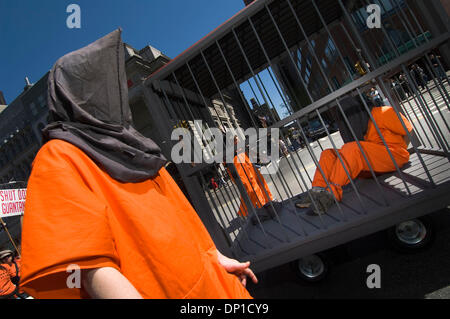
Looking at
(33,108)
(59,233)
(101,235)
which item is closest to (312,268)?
(101,235)

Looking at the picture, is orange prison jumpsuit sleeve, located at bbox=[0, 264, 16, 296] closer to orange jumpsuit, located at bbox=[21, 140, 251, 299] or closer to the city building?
orange jumpsuit, located at bbox=[21, 140, 251, 299]

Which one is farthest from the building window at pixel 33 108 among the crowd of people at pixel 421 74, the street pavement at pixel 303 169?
the crowd of people at pixel 421 74

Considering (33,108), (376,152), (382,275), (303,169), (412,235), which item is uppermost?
(33,108)

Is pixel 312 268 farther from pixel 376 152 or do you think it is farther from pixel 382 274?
pixel 376 152

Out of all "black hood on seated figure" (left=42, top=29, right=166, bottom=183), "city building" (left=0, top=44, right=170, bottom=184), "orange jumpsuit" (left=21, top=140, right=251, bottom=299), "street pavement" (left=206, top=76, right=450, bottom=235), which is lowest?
"street pavement" (left=206, top=76, right=450, bottom=235)

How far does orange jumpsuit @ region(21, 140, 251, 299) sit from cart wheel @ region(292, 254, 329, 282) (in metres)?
1.76

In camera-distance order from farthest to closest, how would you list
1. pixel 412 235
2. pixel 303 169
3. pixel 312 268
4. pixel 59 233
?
pixel 303 169 < pixel 312 268 < pixel 412 235 < pixel 59 233

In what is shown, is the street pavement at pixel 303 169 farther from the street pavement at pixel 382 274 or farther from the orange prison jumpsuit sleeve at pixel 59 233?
the orange prison jumpsuit sleeve at pixel 59 233

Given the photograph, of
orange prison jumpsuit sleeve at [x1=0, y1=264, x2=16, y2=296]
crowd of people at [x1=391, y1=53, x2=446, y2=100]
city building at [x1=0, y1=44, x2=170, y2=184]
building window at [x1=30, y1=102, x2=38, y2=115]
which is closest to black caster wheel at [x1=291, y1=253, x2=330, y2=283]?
crowd of people at [x1=391, y1=53, x2=446, y2=100]

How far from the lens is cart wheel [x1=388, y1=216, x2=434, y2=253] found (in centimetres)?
255

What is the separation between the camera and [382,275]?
2.49 m

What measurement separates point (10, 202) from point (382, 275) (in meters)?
9.39

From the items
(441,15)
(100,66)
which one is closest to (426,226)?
(441,15)
